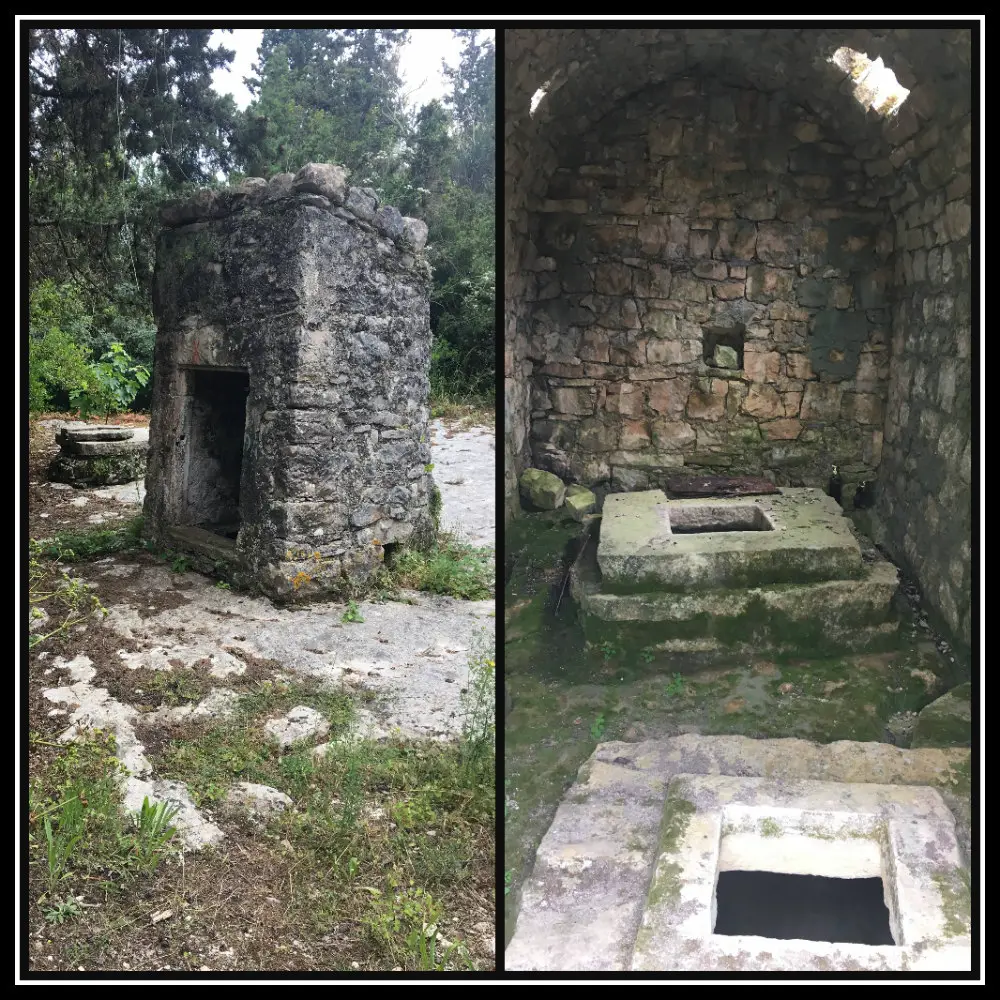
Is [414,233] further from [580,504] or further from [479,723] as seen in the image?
[479,723]

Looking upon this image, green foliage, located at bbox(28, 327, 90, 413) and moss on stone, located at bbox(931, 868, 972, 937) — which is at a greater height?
green foliage, located at bbox(28, 327, 90, 413)

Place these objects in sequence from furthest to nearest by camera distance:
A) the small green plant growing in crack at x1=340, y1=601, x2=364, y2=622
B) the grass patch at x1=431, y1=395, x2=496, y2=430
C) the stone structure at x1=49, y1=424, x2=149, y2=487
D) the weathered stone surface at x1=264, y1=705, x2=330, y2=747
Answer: the stone structure at x1=49, y1=424, x2=149, y2=487
the grass patch at x1=431, y1=395, x2=496, y2=430
the small green plant growing in crack at x1=340, y1=601, x2=364, y2=622
the weathered stone surface at x1=264, y1=705, x2=330, y2=747

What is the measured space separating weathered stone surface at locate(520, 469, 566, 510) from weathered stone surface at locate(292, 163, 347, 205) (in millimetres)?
2365

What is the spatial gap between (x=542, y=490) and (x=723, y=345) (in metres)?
1.84

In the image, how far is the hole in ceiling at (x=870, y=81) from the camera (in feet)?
15.7

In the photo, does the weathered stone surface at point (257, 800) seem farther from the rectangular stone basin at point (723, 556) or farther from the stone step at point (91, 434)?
the stone step at point (91, 434)

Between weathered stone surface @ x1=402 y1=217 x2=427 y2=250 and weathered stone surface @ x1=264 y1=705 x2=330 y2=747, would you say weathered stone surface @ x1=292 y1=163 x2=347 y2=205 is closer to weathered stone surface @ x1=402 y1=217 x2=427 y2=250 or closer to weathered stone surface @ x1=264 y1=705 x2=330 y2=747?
weathered stone surface @ x1=402 y1=217 x2=427 y2=250

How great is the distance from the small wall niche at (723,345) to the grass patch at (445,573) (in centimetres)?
234

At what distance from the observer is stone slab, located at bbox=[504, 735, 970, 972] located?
214cm

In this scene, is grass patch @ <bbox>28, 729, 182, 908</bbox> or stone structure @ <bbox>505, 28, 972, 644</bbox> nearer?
grass patch @ <bbox>28, 729, 182, 908</bbox>

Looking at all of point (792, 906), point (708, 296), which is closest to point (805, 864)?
point (792, 906)

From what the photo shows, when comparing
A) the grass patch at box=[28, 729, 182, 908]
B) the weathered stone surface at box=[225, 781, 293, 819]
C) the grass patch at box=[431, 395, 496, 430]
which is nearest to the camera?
the grass patch at box=[28, 729, 182, 908]

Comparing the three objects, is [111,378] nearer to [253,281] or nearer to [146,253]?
[146,253]

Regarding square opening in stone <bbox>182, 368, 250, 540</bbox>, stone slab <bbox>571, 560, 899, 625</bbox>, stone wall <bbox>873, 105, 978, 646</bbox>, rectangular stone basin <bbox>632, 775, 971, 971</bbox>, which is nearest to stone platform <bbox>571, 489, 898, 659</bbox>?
stone slab <bbox>571, 560, 899, 625</bbox>
